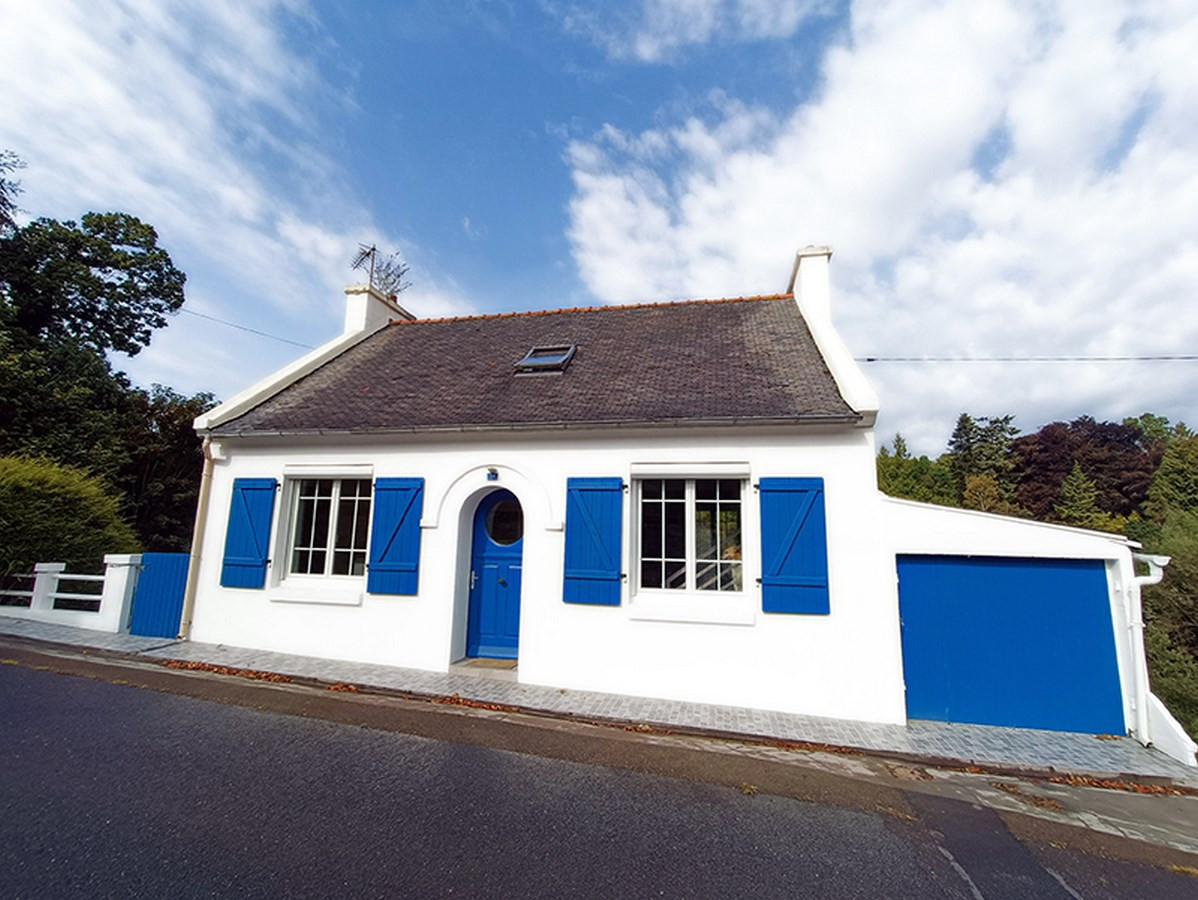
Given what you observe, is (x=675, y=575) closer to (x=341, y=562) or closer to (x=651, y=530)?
(x=651, y=530)

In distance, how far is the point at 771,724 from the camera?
19.4 feet

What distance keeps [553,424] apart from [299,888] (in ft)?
17.3

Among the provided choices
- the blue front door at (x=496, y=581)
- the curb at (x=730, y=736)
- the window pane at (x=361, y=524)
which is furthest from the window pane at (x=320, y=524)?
the blue front door at (x=496, y=581)

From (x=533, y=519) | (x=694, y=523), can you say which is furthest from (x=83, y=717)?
(x=694, y=523)

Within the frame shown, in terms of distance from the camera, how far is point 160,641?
820cm

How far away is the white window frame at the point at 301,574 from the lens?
7.83 metres

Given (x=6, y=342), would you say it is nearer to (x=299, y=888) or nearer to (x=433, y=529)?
(x=433, y=529)

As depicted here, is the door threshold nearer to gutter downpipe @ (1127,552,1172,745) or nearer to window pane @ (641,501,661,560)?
window pane @ (641,501,661,560)

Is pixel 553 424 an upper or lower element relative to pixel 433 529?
upper

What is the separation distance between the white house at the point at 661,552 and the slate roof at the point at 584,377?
0.07 metres

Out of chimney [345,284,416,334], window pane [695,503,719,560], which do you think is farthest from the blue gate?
window pane [695,503,719,560]

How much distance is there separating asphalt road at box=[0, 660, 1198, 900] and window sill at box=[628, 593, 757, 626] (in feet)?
7.40

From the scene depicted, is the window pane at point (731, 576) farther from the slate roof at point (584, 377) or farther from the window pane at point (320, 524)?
the window pane at point (320, 524)

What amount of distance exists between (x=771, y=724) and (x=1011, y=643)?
3.02m
